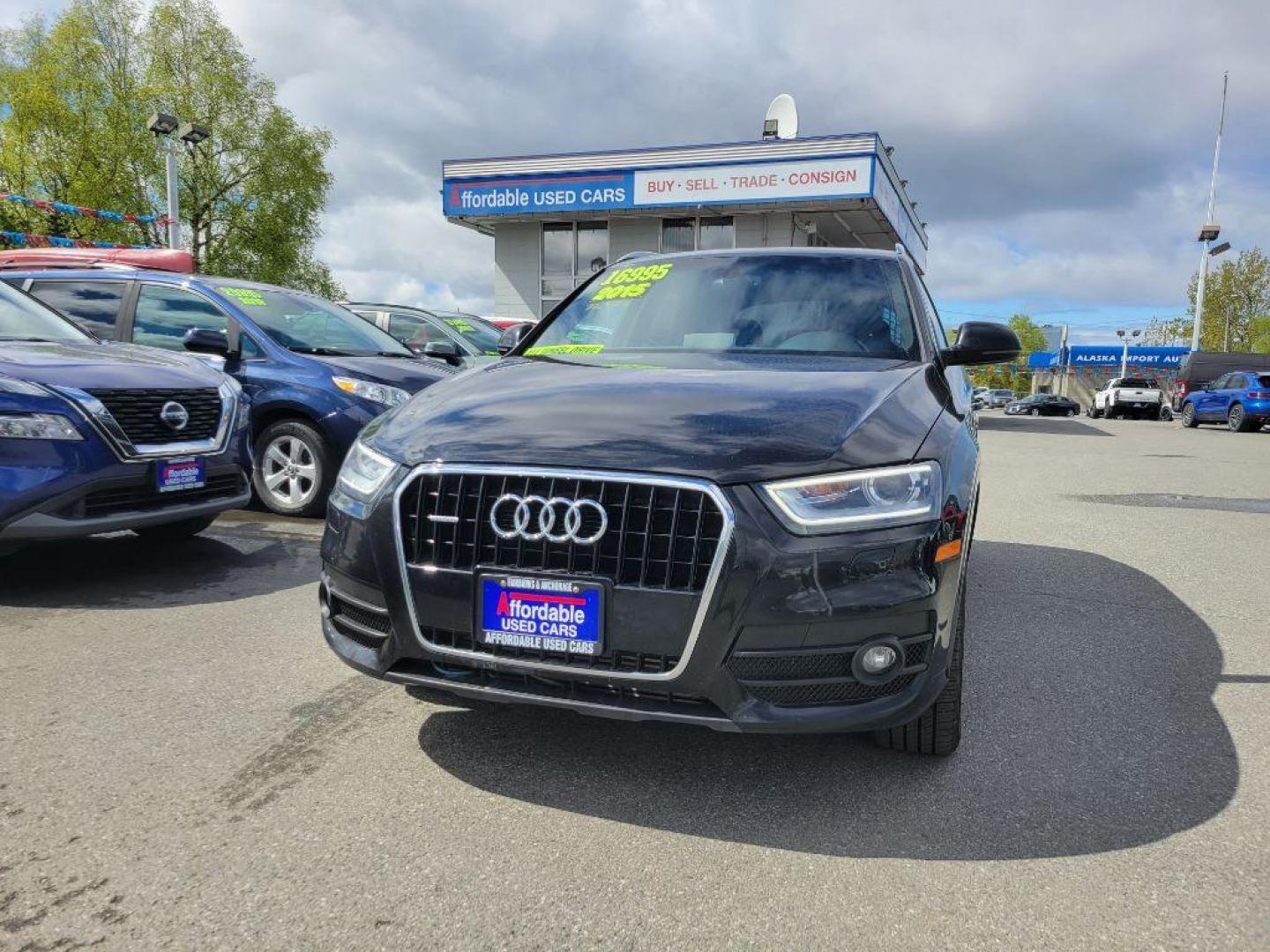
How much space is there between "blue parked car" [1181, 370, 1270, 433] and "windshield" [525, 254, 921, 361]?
22.6 m

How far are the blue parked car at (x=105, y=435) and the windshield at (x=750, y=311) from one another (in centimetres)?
219

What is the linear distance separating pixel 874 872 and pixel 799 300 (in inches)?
87.8

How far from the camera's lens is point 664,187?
72.6 feet

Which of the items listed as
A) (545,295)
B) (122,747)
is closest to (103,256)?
(122,747)

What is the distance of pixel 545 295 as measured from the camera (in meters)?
26.1

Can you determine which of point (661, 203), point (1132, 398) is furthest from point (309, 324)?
point (1132, 398)

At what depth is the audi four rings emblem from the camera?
7.02 feet

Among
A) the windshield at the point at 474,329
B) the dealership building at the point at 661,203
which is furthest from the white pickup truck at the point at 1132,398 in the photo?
the windshield at the point at 474,329

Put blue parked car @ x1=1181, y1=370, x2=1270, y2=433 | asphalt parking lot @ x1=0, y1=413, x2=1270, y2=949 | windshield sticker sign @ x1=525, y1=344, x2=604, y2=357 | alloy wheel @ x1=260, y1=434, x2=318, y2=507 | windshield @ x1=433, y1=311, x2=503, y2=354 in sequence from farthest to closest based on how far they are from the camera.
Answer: blue parked car @ x1=1181, y1=370, x2=1270, y2=433
windshield @ x1=433, y1=311, x2=503, y2=354
alloy wheel @ x1=260, y1=434, x2=318, y2=507
windshield sticker sign @ x1=525, y1=344, x2=604, y2=357
asphalt parking lot @ x1=0, y1=413, x2=1270, y2=949

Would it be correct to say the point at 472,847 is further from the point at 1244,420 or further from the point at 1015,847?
the point at 1244,420

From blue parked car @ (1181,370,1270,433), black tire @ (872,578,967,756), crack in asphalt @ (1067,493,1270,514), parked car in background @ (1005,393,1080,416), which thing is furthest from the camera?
parked car in background @ (1005,393,1080,416)

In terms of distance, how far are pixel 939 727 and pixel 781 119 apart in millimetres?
25250

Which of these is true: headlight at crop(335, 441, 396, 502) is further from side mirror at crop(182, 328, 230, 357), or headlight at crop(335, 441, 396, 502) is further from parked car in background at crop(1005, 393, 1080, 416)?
parked car in background at crop(1005, 393, 1080, 416)

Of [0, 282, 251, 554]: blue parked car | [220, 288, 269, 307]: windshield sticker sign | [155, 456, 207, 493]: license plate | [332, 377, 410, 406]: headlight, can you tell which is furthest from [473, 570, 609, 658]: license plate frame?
[220, 288, 269, 307]: windshield sticker sign
